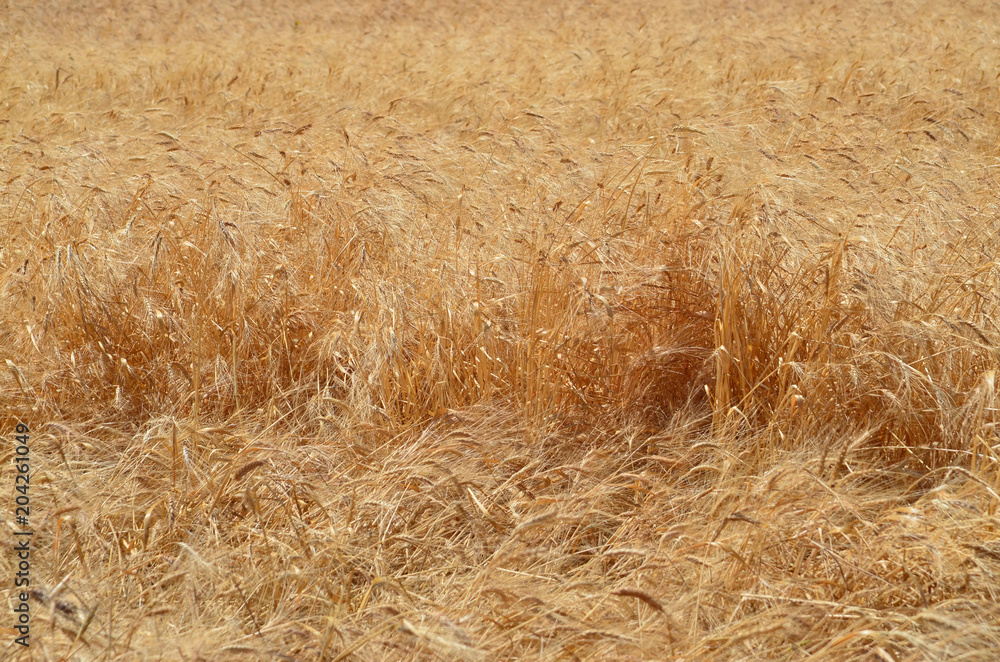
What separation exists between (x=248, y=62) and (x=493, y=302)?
17.8 feet

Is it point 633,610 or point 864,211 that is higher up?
point 864,211

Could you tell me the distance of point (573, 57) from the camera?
6531mm

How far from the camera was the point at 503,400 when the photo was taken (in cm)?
188

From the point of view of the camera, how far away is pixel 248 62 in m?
6.59

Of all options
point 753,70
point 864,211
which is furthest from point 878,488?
point 753,70

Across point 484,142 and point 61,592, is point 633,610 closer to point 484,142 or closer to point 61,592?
point 61,592

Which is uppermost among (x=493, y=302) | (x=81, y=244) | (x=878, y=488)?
(x=81, y=244)

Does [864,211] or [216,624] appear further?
[864,211]

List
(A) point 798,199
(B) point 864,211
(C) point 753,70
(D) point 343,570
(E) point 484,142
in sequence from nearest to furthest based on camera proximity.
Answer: (D) point 343,570
(B) point 864,211
(A) point 798,199
(E) point 484,142
(C) point 753,70

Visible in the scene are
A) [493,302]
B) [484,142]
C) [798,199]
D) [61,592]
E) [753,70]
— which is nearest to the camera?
[61,592]

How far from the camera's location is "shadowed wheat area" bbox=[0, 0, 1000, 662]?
1263 mm

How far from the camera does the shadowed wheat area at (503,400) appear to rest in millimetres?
1263

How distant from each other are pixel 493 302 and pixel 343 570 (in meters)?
0.90

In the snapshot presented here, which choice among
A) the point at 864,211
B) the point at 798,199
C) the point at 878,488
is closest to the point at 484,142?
the point at 798,199
